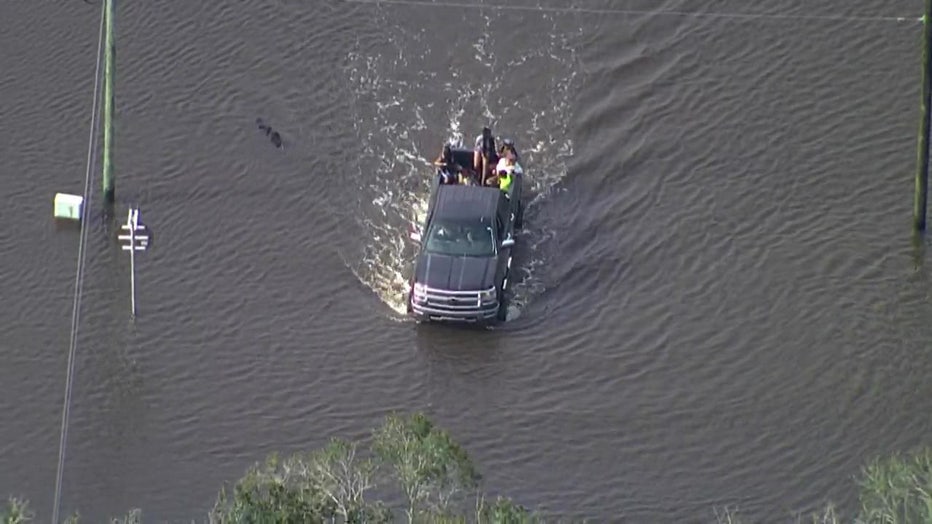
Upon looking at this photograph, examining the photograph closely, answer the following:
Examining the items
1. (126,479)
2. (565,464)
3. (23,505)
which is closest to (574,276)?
(565,464)

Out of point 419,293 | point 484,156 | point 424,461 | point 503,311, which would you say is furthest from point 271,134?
point 424,461

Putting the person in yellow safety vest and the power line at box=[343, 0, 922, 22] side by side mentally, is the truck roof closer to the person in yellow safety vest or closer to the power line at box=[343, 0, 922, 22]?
the person in yellow safety vest

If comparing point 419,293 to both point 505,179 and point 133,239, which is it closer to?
point 505,179

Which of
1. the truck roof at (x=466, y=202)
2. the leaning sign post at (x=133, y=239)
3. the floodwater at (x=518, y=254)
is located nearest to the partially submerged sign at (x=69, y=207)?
the floodwater at (x=518, y=254)

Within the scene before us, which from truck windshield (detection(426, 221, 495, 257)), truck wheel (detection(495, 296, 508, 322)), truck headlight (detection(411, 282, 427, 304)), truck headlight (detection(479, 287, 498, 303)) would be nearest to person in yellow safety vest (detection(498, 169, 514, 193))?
truck windshield (detection(426, 221, 495, 257))

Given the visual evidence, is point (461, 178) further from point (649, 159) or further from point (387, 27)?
point (387, 27)

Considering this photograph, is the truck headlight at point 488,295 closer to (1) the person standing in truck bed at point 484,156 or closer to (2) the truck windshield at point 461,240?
(2) the truck windshield at point 461,240
